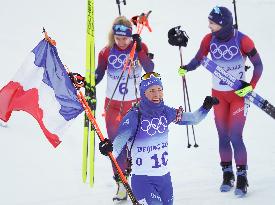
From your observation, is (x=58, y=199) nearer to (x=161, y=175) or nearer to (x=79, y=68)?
(x=161, y=175)

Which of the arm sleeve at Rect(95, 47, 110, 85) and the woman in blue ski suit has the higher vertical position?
the arm sleeve at Rect(95, 47, 110, 85)

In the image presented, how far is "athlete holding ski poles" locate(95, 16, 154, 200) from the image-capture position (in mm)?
6742

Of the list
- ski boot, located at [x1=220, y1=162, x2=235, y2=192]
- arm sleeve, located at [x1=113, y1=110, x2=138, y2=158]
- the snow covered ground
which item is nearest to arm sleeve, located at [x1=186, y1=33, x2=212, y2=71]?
ski boot, located at [x1=220, y1=162, x2=235, y2=192]

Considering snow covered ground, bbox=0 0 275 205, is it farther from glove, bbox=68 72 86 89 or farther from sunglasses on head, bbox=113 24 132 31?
sunglasses on head, bbox=113 24 132 31

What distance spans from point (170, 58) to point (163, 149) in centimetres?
1165

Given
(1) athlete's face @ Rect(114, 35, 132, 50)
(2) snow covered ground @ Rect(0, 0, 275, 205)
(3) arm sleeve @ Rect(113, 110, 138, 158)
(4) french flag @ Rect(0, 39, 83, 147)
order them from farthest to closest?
(2) snow covered ground @ Rect(0, 0, 275, 205), (1) athlete's face @ Rect(114, 35, 132, 50), (4) french flag @ Rect(0, 39, 83, 147), (3) arm sleeve @ Rect(113, 110, 138, 158)

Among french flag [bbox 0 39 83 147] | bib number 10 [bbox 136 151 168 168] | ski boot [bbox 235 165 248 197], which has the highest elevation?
french flag [bbox 0 39 83 147]

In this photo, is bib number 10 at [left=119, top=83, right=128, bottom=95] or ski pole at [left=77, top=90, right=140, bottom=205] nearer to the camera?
ski pole at [left=77, top=90, right=140, bottom=205]

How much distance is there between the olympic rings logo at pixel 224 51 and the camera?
21.2ft

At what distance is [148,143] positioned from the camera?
502 cm

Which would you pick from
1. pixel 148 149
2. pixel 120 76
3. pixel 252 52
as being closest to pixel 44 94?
pixel 120 76

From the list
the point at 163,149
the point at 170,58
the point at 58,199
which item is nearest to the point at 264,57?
the point at 170,58

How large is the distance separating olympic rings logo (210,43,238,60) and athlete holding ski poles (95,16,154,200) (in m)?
0.92

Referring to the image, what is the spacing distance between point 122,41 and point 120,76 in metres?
0.50
